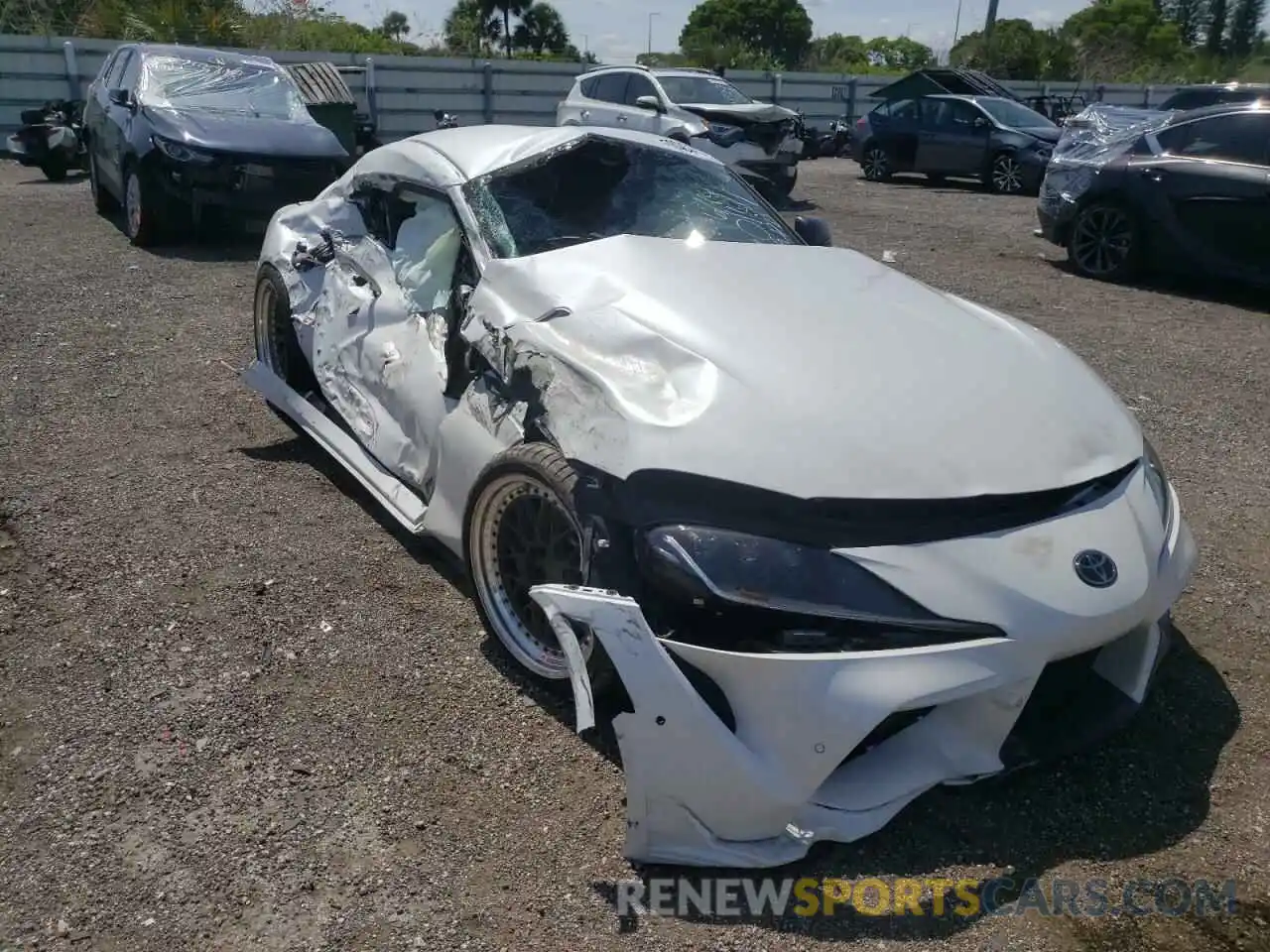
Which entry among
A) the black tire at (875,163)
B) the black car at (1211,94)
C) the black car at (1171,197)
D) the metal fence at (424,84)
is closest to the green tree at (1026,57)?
the metal fence at (424,84)

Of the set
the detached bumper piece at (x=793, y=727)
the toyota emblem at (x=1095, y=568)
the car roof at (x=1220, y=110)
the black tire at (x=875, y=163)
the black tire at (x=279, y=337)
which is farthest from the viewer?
the black tire at (x=875, y=163)

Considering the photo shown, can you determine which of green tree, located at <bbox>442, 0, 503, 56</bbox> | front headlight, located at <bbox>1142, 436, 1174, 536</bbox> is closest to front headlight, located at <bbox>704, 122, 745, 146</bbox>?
front headlight, located at <bbox>1142, 436, 1174, 536</bbox>

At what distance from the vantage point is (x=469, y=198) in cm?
382

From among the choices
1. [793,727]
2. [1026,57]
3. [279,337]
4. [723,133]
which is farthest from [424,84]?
[1026,57]

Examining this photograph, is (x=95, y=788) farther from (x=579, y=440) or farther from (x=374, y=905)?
(x=579, y=440)

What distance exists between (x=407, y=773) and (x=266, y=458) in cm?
246

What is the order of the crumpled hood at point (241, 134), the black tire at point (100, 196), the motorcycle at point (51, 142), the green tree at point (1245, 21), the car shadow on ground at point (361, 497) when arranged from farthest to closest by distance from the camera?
the green tree at point (1245, 21) < the motorcycle at point (51, 142) < the black tire at point (100, 196) < the crumpled hood at point (241, 134) < the car shadow on ground at point (361, 497)

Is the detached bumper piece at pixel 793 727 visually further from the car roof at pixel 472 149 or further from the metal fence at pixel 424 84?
the metal fence at pixel 424 84

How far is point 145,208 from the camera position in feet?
29.8

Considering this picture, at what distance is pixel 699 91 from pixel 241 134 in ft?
24.4

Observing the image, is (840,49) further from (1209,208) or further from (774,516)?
(774,516)

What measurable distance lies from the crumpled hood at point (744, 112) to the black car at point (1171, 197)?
4.76m

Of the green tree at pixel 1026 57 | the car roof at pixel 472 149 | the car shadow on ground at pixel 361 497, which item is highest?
the green tree at pixel 1026 57

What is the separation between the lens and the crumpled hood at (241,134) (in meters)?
8.84
